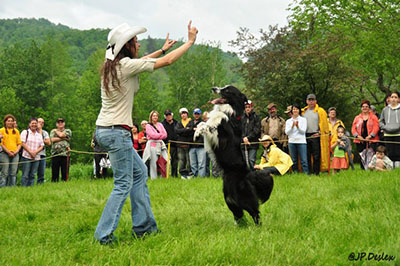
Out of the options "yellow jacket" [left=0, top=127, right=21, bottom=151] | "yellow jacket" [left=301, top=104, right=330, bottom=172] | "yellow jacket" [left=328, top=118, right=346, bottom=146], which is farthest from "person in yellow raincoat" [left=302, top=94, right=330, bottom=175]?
"yellow jacket" [left=0, top=127, right=21, bottom=151]

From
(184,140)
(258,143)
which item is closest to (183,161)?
(184,140)

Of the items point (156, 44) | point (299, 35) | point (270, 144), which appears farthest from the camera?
point (156, 44)

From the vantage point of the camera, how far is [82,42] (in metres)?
98.7

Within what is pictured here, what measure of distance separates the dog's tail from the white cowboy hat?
2.41 metres

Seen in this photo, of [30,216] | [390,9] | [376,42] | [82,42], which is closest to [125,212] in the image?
[30,216]

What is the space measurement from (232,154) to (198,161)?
21.9 feet

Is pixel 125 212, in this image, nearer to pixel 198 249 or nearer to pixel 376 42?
pixel 198 249

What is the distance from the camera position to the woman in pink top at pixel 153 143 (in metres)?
11.5

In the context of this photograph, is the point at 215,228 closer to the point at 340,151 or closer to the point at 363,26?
the point at 340,151

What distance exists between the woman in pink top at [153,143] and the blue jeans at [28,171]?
133 inches

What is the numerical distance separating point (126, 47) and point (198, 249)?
2437mm

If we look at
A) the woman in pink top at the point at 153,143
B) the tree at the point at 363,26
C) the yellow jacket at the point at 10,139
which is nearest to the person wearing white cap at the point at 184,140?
the woman in pink top at the point at 153,143

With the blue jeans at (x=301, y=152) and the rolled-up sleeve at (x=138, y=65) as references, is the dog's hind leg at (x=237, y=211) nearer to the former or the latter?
the rolled-up sleeve at (x=138, y=65)

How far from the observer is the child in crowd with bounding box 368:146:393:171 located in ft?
32.0
